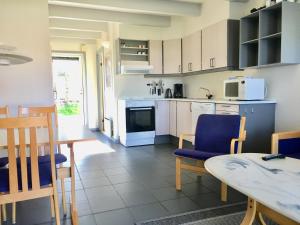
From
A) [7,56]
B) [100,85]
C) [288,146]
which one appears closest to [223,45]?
[288,146]

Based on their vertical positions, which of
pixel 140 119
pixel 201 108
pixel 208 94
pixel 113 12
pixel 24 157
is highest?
pixel 113 12

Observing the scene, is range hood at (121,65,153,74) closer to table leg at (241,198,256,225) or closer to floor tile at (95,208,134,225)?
floor tile at (95,208,134,225)

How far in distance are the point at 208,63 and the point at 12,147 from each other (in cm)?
353

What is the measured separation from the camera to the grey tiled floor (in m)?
2.30

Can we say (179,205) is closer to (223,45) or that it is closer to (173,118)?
(223,45)

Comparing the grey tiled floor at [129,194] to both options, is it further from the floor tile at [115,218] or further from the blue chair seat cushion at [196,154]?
the blue chair seat cushion at [196,154]

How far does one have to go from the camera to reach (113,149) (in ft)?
16.2

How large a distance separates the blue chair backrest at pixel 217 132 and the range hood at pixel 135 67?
237cm

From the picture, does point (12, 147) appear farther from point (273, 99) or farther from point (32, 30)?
point (273, 99)

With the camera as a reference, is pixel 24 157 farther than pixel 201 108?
No

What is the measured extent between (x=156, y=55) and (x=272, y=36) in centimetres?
256

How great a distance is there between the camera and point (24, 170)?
1.71m

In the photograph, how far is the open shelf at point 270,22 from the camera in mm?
3381

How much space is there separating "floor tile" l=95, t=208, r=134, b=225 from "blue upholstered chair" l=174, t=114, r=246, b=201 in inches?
30.0
